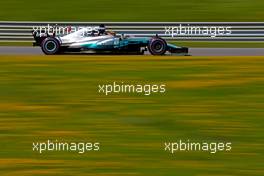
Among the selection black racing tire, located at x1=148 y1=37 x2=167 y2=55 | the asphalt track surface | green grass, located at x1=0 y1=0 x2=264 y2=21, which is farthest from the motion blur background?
green grass, located at x1=0 y1=0 x2=264 y2=21

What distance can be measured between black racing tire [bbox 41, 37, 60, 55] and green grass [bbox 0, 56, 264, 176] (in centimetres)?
277

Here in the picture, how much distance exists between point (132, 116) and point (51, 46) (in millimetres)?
8951

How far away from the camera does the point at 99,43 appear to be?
19.7 metres

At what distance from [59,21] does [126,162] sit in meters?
17.4

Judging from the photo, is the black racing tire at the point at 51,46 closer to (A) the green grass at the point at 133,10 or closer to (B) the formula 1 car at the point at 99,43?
(B) the formula 1 car at the point at 99,43

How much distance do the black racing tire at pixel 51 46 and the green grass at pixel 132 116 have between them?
277 centimetres

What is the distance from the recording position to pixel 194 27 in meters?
23.8

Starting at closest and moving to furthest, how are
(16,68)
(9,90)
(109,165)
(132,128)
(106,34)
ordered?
(109,165)
(132,128)
(9,90)
(16,68)
(106,34)

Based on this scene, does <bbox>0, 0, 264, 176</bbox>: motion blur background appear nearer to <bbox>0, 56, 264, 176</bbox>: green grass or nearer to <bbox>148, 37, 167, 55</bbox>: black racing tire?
<bbox>0, 56, 264, 176</bbox>: green grass

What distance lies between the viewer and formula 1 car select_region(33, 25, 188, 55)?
1941 centimetres

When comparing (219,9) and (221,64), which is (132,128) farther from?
(219,9)

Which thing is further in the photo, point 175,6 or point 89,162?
point 175,6

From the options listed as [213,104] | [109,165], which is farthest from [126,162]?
[213,104]

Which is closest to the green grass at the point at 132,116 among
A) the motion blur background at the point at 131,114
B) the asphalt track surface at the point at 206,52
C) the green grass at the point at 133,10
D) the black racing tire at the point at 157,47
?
the motion blur background at the point at 131,114
